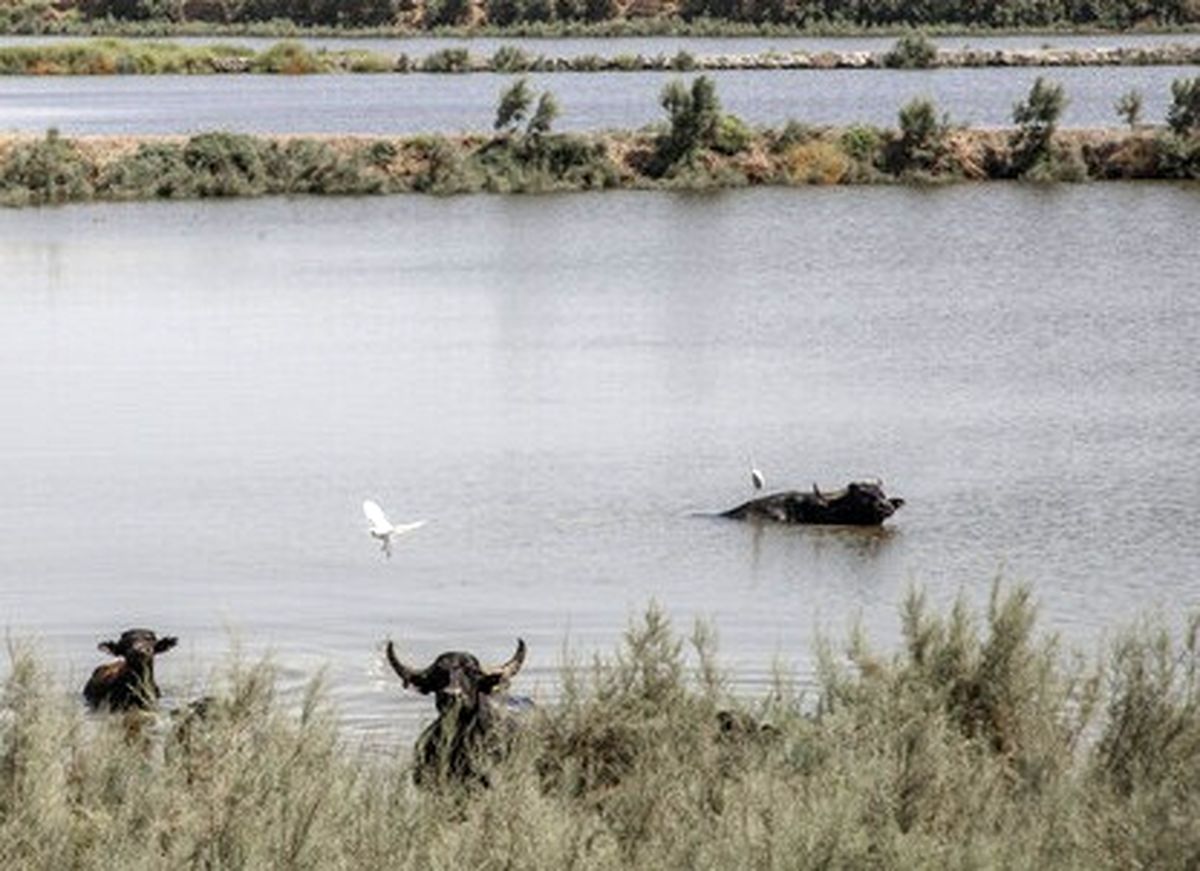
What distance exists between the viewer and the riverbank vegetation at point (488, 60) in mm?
94875

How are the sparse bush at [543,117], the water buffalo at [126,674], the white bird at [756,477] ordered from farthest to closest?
the sparse bush at [543,117], the white bird at [756,477], the water buffalo at [126,674]

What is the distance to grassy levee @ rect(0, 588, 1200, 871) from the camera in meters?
10.7

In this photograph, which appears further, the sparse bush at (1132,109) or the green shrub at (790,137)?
the sparse bush at (1132,109)

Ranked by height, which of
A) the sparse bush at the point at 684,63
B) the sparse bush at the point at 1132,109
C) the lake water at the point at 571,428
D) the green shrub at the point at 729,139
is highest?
the lake water at the point at 571,428

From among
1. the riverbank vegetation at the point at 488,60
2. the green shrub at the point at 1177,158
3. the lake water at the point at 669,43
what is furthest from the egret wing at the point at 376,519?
the lake water at the point at 669,43

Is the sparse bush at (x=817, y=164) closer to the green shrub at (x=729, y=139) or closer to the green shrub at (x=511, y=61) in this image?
the green shrub at (x=729, y=139)

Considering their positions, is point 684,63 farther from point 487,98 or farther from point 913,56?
point 487,98

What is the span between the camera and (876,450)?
88.1 ft

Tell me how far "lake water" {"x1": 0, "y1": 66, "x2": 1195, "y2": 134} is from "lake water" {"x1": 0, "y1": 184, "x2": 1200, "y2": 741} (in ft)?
71.8

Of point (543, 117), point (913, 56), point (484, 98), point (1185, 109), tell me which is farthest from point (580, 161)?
point (913, 56)

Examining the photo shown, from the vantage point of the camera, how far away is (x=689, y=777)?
12.1 m

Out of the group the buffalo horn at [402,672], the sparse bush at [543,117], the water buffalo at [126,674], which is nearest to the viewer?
the buffalo horn at [402,672]

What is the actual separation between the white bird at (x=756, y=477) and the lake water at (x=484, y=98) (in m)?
40.9

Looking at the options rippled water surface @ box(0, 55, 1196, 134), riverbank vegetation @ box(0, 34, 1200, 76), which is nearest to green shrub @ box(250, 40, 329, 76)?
riverbank vegetation @ box(0, 34, 1200, 76)
